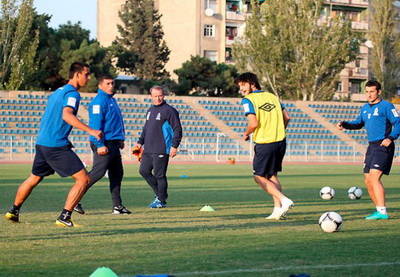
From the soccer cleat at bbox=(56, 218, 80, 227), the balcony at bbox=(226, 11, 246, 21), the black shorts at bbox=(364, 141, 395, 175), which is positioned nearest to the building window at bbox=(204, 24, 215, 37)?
the balcony at bbox=(226, 11, 246, 21)

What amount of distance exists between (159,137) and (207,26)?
59907 mm

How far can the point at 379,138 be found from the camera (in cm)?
1108

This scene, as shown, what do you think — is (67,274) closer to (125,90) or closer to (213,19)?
(125,90)

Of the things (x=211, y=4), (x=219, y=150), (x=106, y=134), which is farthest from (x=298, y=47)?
(x=106, y=134)

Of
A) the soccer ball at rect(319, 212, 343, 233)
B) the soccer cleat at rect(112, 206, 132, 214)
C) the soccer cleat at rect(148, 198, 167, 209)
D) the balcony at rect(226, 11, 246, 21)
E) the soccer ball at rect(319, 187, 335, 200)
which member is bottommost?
the soccer ball at rect(319, 187, 335, 200)

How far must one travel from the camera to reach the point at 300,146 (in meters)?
43.8

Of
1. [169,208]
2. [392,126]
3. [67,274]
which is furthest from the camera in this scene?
[169,208]

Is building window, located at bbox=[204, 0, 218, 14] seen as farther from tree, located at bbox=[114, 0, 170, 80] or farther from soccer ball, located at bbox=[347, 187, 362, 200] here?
soccer ball, located at bbox=[347, 187, 362, 200]

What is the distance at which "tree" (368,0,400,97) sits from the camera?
68312 millimetres

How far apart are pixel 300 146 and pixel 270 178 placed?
110 feet

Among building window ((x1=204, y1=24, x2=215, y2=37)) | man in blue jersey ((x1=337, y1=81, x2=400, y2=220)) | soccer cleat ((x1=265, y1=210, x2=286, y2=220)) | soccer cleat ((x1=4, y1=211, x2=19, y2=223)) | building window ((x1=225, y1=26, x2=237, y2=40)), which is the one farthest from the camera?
building window ((x1=225, y1=26, x2=237, y2=40))

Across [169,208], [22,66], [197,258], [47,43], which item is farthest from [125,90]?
[197,258]

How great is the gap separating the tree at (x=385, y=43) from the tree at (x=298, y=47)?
1215cm

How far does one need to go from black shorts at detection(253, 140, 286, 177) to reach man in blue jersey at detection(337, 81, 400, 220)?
1465mm
